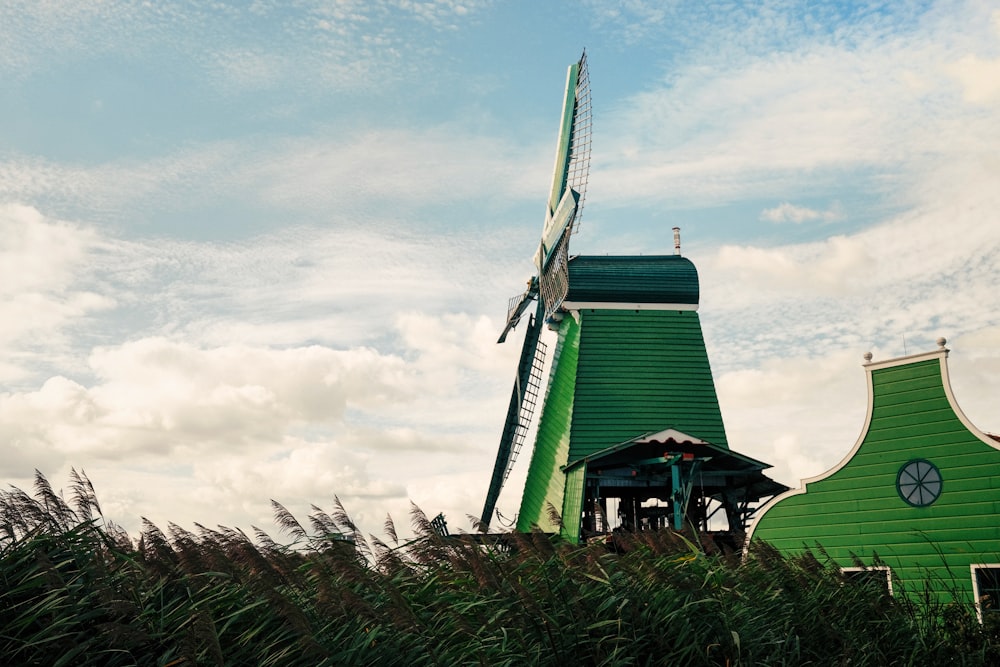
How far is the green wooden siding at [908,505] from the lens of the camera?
48.2 ft

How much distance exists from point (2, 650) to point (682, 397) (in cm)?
2232

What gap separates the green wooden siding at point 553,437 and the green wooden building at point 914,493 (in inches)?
350

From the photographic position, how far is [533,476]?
27719mm

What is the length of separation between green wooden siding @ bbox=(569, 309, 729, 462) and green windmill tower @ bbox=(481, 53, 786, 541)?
3 cm

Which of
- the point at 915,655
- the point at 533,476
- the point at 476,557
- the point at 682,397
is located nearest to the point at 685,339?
the point at 682,397

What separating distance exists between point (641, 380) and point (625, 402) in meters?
0.89

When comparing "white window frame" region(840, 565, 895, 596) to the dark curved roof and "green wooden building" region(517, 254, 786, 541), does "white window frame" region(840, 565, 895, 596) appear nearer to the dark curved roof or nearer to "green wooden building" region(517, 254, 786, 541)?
"green wooden building" region(517, 254, 786, 541)

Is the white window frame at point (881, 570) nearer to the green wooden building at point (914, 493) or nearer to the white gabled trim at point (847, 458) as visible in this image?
the green wooden building at point (914, 493)

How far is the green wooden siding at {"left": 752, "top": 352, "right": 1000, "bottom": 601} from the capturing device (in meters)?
14.7

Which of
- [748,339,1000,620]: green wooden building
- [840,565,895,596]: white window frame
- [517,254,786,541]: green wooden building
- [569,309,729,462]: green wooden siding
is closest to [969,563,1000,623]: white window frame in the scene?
[748,339,1000,620]: green wooden building

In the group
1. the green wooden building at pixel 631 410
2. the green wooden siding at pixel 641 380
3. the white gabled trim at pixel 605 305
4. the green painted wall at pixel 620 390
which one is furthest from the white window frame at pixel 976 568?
the white gabled trim at pixel 605 305

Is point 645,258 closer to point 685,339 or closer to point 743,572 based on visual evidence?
point 685,339

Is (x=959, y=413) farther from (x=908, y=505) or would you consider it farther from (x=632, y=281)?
(x=632, y=281)

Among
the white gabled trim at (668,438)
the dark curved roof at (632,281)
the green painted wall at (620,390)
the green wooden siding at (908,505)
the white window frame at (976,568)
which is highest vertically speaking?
the dark curved roof at (632,281)
